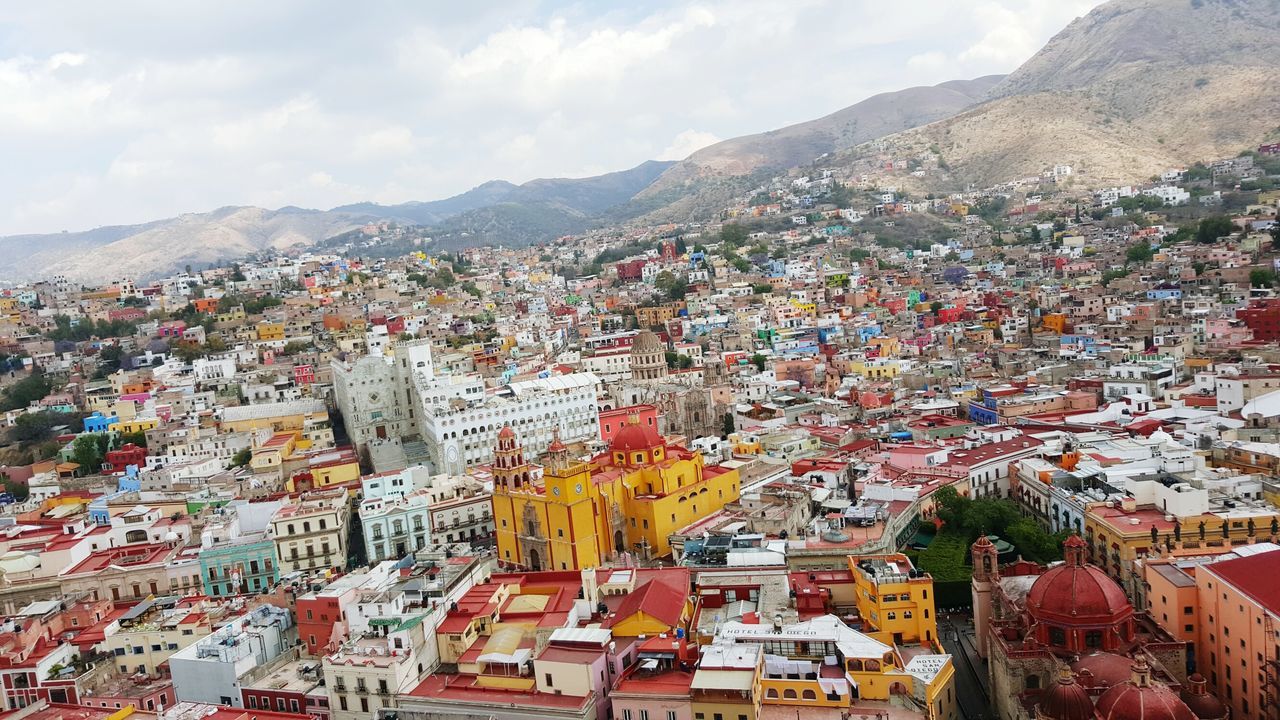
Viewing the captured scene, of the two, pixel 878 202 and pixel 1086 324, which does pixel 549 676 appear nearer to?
pixel 1086 324

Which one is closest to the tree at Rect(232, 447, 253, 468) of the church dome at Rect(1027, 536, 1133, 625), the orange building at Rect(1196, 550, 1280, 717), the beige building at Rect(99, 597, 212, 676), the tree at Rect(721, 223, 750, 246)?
the beige building at Rect(99, 597, 212, 676)

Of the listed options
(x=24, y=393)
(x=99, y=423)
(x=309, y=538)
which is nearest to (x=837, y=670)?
(x=309, y=538)

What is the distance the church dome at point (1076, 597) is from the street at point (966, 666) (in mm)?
3857

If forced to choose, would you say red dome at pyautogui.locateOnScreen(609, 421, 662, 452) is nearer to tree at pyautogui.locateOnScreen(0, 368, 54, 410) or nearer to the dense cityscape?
the dense cityscape

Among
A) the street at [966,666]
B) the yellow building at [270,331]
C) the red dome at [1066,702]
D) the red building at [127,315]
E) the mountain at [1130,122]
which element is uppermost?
the mountain at [1130,122]

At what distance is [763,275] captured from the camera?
113812 millimetres

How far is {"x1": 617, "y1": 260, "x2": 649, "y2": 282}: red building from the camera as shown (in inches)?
4862

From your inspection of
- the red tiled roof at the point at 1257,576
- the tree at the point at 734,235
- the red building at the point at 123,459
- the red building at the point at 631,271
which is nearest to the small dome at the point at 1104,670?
the red tiled roof at the point at 1257,576

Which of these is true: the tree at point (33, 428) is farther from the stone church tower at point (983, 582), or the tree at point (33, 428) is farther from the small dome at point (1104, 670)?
the small dome at point (1104, 670)

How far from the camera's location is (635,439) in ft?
133

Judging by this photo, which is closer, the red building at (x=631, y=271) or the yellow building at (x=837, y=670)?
the yellow building at (x=837, y=670)

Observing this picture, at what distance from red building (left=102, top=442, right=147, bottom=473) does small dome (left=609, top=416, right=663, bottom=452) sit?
3633 cm

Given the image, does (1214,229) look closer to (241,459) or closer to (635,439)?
(635,439)

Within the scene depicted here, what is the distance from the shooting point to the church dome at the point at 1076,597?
2645 cm
